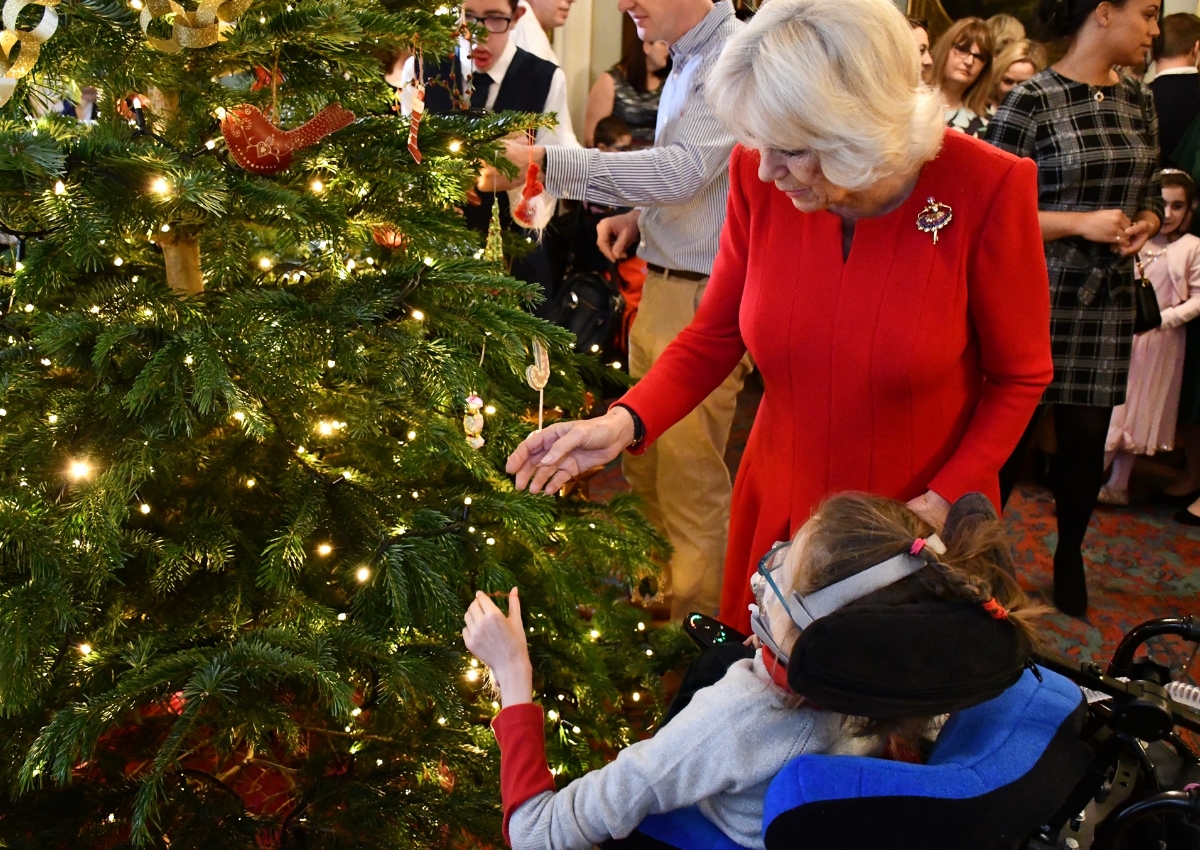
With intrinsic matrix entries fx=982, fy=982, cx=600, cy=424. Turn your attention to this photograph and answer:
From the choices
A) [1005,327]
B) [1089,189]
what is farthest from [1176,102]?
[1005,327]

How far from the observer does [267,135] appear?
136 cm

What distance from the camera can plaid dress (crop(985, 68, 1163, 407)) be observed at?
2.69 m

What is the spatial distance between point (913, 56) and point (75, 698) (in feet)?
5.04

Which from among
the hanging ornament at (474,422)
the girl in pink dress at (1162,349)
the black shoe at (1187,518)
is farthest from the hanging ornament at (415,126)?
the black shoe at (1187,518)

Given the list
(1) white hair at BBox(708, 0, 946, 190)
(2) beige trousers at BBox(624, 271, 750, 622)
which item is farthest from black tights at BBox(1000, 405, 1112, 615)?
(1) white hair at BBox(708, 0, 946, 190)

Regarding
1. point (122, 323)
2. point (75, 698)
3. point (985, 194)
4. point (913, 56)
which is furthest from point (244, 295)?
point (985, 194)

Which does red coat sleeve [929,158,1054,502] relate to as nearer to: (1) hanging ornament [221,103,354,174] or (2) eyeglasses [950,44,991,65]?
(1) hanging ornament [221,103,354,174]

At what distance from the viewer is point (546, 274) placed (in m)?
3.55

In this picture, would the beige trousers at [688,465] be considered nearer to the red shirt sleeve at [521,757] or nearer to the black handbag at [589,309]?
the black handbag at [589,309]

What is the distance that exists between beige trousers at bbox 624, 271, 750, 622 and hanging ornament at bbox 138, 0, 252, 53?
156cm

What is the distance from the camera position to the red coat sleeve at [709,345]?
169 cm

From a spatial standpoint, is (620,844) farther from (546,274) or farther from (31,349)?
(546,274)

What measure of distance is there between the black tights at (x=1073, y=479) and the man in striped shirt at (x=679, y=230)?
874 mm

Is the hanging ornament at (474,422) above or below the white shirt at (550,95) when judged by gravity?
below
